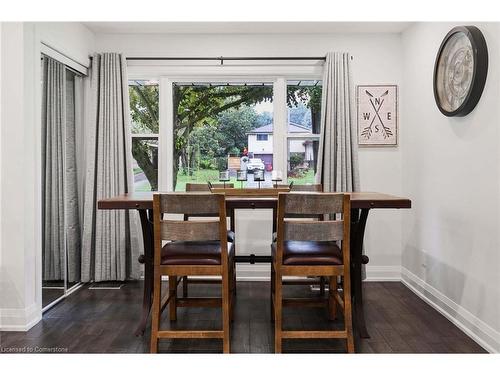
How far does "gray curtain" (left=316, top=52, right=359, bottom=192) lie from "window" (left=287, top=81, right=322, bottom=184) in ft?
0.97

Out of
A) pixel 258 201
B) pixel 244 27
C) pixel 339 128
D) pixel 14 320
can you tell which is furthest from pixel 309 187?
pixel 14 320

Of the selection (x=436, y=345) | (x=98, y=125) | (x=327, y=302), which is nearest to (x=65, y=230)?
(x=98, y=125)

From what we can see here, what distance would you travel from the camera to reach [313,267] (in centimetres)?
222

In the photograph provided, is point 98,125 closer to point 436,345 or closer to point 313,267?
point 313,267

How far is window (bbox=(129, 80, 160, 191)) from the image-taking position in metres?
4.03

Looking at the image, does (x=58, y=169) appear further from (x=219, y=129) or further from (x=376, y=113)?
(x=376, y=113)

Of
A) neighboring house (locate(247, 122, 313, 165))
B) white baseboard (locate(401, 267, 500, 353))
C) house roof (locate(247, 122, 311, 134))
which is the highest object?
house roof (locate(247, 122, 311, 134))

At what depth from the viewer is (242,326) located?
272 cm

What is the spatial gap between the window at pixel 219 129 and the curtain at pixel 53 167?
1.10 metres

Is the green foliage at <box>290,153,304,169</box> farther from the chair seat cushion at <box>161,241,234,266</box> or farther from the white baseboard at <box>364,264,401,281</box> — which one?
the chair seat cushion at <box>161,241,234,266</box>

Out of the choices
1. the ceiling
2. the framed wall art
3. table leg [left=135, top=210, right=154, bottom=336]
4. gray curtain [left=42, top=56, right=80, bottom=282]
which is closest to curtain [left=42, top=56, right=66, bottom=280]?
gray curtain [left=42, top=56, right=80, bottom=282]

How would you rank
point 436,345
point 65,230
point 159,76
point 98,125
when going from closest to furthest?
point 436,345 < point 65,230 < point 98,125 < point 159,76

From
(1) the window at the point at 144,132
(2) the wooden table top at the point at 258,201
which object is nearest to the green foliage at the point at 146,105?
(1) the window at the point at 144,132
